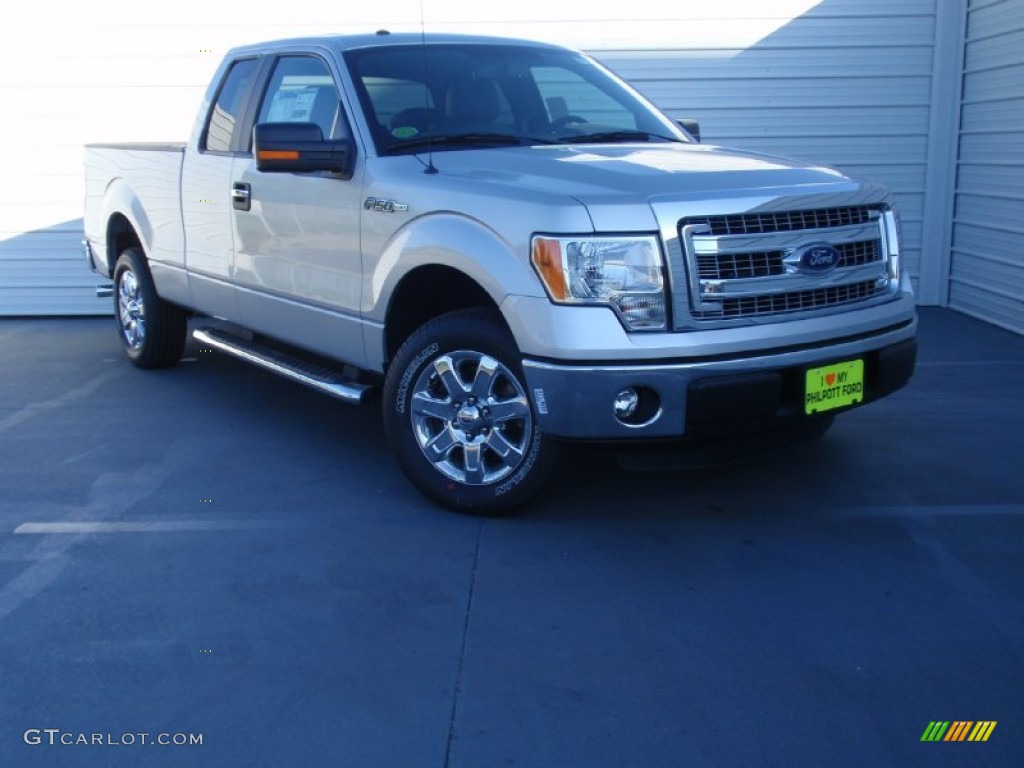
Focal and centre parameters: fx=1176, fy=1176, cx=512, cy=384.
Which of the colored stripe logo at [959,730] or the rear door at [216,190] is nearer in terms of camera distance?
the colored stripe logo at [959,730]

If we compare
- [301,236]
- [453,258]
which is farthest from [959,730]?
[301,236]

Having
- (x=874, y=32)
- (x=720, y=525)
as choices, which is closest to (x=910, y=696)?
(x=720, y=525)

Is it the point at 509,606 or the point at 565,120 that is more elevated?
the point at 565,120

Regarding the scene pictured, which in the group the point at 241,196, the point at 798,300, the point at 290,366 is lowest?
the point at 290,366

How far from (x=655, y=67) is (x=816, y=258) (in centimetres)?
577

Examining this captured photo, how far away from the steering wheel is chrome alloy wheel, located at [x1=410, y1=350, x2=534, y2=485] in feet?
4.74

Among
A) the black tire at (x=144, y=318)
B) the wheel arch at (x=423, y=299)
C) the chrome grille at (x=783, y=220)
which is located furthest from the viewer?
the black tire at (x=144, y=318)

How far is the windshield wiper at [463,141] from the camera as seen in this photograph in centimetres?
522

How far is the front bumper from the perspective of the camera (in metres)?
4.20

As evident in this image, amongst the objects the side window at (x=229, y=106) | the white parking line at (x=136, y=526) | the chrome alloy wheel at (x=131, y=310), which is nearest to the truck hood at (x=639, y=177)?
the white parking line at (x=136, y=526)

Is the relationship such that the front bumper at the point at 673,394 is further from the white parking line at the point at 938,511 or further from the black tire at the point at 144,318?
the black tire at the point at 144,318

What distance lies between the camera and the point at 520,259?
14.3 ft

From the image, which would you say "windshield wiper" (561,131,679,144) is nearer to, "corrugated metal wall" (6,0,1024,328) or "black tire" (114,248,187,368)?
"black tire" (114,248,187,368)

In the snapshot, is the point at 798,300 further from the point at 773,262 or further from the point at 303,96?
the point at 303,96
